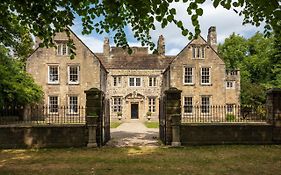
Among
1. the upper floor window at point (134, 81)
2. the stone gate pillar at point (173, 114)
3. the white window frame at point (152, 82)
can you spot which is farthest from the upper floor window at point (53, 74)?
the stone gate pillar at point (173, 114)

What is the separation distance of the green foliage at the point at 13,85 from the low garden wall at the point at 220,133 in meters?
15.0

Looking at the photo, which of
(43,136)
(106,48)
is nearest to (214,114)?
(106,48)

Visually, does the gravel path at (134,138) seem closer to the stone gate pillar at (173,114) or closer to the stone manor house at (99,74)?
the stone gate pillar at (173,114)

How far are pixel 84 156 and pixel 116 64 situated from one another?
31859mm

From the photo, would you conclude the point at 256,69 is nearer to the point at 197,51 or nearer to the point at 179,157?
the point at 197,51

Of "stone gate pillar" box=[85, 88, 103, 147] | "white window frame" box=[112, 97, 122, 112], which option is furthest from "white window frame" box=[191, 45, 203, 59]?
"stone gate pillar" box=[85, 88, 103, 147]

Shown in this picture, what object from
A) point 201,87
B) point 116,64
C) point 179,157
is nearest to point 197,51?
point 201,87

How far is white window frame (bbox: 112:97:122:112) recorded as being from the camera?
136ft

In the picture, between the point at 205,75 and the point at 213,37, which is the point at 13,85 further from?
the point at 213,37

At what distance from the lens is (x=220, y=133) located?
1400 centimetres

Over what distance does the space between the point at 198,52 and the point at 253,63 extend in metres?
19.8

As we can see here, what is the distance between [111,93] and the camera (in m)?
41.6

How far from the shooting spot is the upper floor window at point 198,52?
3494cm

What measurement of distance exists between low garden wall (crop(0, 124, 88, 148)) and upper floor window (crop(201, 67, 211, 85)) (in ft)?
77.9
